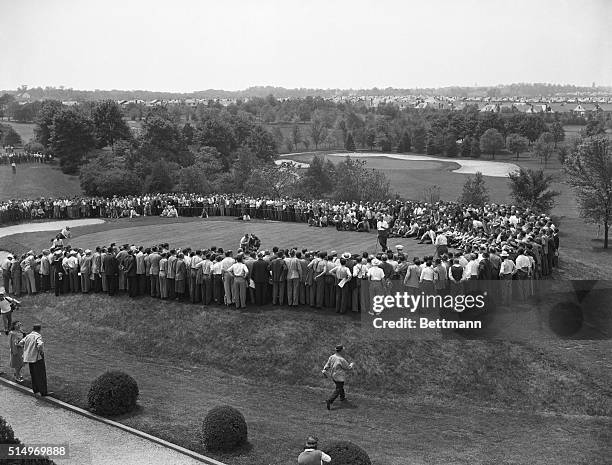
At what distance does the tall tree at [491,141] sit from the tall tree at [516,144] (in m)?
1.79

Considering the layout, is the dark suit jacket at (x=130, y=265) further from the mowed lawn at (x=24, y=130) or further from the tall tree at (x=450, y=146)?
the mowed lawn at (x=24, y=130)

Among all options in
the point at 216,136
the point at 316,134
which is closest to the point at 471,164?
the point at 216,136

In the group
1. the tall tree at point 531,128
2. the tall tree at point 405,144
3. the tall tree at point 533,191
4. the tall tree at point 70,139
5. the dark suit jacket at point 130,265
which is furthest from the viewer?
the tall tree at point 405,144

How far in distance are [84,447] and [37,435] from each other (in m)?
1.28

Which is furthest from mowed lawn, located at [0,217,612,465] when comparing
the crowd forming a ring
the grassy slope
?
the crowd forming a ring

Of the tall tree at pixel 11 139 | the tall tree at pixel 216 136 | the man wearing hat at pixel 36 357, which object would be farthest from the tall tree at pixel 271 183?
the tall tree at pixel 11 139

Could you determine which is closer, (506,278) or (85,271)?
(506,278)

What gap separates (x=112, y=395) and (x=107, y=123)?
84.8 metres

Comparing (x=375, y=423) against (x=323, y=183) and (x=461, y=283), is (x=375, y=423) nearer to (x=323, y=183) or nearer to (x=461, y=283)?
(x=461, y=283)

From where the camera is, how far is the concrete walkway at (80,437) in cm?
1479

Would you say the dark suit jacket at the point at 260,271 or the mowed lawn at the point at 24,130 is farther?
the mowed lawn at the point at 24,130

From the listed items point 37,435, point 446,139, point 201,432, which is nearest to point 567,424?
point 201,432

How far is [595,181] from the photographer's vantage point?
49812 millimetres

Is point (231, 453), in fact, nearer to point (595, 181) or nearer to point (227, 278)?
point (227, 278)
